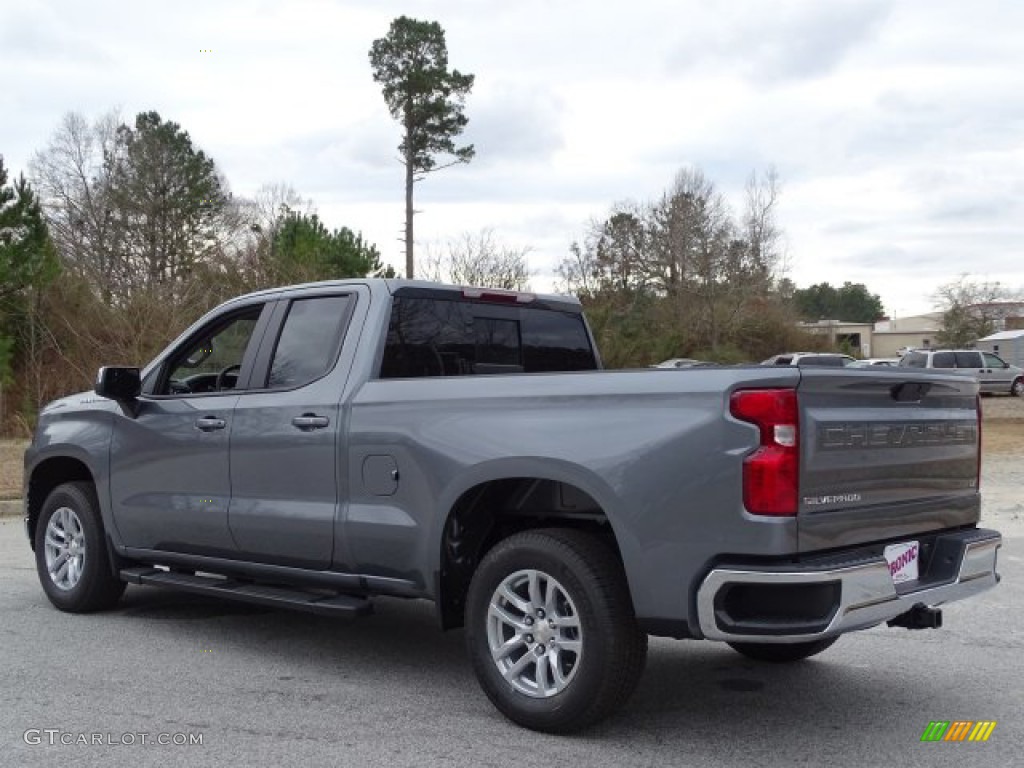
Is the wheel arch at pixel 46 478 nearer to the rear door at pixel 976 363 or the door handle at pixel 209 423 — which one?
the door handle at pixel 209 423

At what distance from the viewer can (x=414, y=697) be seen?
523 centimetres

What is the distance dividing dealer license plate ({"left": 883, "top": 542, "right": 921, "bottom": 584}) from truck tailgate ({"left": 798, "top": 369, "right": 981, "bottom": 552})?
54mm

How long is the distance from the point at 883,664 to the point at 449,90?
3295 cm

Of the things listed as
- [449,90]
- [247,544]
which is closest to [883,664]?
[247,544]

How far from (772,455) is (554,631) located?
3.95 feet

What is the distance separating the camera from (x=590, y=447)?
443cm

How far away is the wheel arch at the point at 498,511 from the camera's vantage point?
4.59m

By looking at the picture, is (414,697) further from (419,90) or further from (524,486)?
(419,90)

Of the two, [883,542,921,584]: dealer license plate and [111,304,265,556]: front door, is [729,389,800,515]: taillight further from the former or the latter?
[111,304,265,556]: front door

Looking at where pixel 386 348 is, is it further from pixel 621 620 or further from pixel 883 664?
pixel 883 664

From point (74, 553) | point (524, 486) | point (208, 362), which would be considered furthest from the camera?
point (74, 553)

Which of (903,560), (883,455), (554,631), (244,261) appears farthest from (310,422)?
(244,261)

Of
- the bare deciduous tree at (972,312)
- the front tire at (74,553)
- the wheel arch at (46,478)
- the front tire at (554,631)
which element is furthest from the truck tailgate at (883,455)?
the bare deciduous tree at (972,312)

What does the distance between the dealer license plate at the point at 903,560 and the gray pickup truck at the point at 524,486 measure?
17 millimetres
